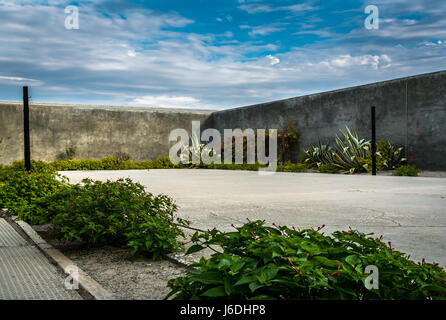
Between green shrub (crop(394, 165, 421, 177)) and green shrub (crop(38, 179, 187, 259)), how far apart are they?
857cm

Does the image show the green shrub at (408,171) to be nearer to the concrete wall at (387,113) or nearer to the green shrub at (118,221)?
the concrete wall at (387,113)

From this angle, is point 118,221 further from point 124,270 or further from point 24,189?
point 24,189

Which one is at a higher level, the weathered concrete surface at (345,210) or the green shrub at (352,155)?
the green shrub at (352,155)

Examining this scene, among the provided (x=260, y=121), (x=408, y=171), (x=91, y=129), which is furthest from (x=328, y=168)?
(x=91, y=129)

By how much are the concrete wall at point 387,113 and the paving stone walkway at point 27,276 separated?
10.6 m

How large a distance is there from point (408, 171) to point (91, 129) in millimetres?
12389

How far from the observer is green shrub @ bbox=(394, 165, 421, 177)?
10.4 meters

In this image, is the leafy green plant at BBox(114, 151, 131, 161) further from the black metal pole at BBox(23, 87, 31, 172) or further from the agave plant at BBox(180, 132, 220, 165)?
the black metal pole at BBox(23, 87, 31, 172)

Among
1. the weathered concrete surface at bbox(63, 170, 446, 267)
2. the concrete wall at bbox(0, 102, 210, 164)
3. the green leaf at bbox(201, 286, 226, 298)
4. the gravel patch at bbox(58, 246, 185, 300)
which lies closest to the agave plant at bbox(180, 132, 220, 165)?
the concrete wall at bbox(0, 102, 210, 164)

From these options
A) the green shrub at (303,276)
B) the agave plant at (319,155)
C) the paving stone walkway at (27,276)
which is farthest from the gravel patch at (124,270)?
the agave plant at (319,155)

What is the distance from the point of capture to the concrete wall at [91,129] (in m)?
15.6

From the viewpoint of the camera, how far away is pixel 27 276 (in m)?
2.46

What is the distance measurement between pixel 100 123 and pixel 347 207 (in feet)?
46.9
